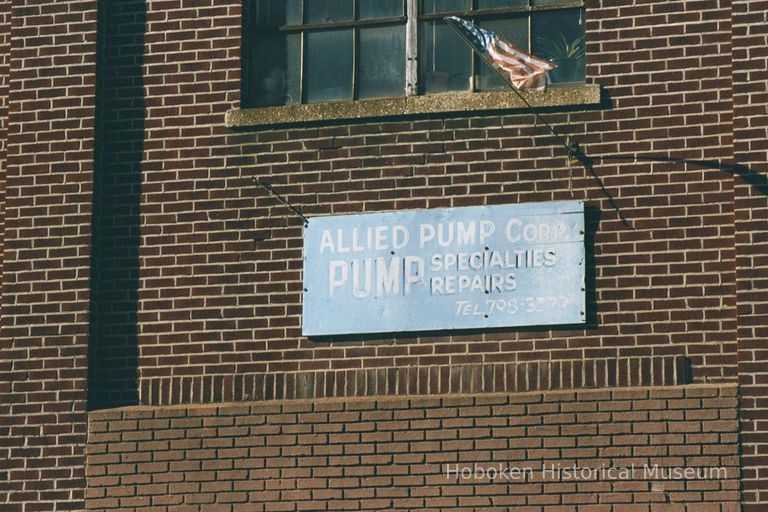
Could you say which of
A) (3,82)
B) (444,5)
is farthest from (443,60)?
(3,82)

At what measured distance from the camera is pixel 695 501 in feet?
34.6

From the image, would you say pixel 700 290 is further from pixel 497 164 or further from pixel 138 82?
pixel 138 82

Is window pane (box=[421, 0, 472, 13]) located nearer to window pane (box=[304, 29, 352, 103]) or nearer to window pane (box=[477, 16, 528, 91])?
window pane (box=[477, 16, 528, 91])

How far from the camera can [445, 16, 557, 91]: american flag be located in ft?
36.8

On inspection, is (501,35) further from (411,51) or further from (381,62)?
(381,62)

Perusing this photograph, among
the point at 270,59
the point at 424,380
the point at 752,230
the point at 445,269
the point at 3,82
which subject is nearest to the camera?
the point at 752,230

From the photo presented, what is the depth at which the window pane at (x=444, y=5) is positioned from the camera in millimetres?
11852

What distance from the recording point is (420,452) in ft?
36.2

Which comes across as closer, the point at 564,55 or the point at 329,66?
the point at 564,55

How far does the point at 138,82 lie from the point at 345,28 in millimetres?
1593

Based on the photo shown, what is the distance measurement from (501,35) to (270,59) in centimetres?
175

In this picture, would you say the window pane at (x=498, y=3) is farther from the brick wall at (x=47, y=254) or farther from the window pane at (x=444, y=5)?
the brick wall at (x=47, y=254)

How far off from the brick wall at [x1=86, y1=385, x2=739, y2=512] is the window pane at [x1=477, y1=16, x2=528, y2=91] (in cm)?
230

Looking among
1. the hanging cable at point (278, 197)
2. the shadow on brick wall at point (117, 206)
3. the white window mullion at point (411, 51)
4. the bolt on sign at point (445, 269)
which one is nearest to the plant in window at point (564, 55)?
the white window mullion at point (411, 51)
